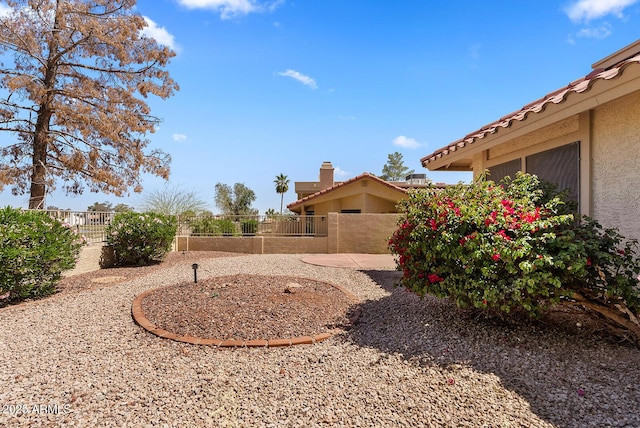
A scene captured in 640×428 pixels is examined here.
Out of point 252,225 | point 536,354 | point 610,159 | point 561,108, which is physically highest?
point 561,108

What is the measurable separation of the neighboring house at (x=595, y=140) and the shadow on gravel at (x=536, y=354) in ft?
5.22

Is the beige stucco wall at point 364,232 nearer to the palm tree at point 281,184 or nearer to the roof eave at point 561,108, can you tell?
the roof eave at point 561,108

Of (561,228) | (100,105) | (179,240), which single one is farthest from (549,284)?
(100,105)

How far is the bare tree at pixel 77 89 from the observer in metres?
14.1

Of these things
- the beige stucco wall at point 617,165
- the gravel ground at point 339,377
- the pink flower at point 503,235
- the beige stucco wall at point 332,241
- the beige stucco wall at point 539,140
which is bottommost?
the gravel ground at point 339,377

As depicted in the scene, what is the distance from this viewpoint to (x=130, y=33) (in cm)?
1557

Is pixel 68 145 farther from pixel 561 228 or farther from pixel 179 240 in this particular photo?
pixel 561 228

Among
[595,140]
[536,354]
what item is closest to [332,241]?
[595,140]

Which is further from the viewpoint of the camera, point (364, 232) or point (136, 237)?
point (364, 232)

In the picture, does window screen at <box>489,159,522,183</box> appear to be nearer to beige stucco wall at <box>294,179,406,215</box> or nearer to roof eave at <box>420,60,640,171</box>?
roof eave at <box>420,60,640,171</box>

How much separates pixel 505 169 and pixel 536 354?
4.35 m

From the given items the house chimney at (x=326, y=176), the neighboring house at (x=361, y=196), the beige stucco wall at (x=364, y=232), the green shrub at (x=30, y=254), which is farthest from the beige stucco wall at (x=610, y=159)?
the house chimney at (x=326, y=176)

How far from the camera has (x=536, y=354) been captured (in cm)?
367

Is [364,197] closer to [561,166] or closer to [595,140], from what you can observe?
[561,166]
